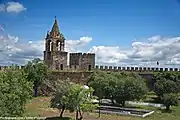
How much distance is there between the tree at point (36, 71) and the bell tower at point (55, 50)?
4.88 meters

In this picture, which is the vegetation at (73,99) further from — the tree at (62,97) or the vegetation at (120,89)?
the vegetation at (120,89)

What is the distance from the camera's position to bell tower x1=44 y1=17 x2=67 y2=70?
3322 cm

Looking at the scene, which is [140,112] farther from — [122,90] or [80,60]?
[80,60]

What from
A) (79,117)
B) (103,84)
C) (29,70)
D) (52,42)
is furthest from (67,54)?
(79,117)

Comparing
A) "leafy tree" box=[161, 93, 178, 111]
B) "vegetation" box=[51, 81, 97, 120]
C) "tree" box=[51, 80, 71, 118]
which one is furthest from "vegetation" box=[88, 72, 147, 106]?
"tree" box=[51, 80, 71, 118]

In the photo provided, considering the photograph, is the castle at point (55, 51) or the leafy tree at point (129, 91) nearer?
the leafy tree at point (129, 91)

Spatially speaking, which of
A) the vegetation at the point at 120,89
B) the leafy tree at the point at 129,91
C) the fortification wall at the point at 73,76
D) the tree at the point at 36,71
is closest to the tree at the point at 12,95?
the vegetation at the point at 120,89

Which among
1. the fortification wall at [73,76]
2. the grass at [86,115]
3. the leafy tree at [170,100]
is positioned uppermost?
the fortification wall at [73,76]

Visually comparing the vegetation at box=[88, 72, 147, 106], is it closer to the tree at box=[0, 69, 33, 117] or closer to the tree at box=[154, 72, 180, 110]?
the tree at box=[154, 72, 180, 110]

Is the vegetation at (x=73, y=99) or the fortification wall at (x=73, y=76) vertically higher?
the fortification wall at (x=73, y=76)

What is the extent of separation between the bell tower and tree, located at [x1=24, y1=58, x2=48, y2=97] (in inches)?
192

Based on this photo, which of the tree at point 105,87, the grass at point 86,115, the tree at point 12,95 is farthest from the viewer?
the tree at point 105,87

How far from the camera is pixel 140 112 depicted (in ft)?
71.9

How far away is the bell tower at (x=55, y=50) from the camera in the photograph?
33.2 meters
